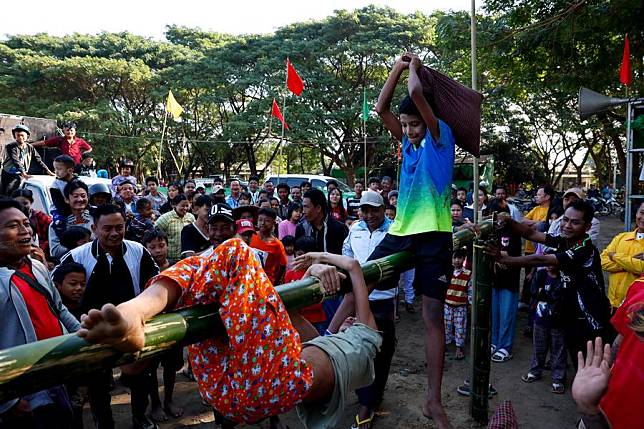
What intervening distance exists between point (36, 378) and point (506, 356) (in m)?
5.05

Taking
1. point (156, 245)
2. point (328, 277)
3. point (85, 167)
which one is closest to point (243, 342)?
point (328, 277)

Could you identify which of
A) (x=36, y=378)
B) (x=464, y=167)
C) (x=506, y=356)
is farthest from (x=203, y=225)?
(x=464, y=167)

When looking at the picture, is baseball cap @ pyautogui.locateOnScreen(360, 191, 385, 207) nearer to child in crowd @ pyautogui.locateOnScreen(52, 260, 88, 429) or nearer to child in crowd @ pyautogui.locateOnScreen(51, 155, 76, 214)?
child in crowd @ pyautogui.locateOnScreen(52, 260, 88, 429)

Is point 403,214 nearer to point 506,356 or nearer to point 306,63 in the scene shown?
point 506,356

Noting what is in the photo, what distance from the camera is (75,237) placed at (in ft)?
14.1

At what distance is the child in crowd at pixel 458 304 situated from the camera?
17.6 ft

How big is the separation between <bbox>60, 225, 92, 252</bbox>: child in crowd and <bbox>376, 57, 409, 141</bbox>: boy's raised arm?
3013 mm

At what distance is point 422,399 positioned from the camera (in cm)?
416

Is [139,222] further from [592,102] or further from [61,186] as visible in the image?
[592,102]

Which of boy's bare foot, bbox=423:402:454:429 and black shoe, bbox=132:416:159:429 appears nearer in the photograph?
boy's bare foot, bbox=423:402:454:429

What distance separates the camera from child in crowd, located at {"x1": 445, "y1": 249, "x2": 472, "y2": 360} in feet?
17.6

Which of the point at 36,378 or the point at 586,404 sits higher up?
the point at 36,378

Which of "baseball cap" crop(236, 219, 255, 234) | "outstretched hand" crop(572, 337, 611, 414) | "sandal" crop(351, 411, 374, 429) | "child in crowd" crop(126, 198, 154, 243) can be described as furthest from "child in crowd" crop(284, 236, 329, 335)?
"outstretched hand" crop(572, 337, 611, 414)

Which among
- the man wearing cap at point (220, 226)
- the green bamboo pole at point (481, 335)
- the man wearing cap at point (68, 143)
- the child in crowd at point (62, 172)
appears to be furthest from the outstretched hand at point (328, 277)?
the man wearing cap at point (68, 143)
